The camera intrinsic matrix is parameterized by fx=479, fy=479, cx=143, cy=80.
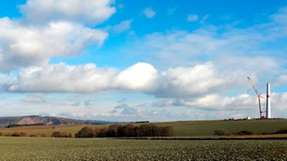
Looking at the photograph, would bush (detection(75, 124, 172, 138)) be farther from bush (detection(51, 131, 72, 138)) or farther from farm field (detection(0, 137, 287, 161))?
farm field (detection(0, 137, 287, 161))

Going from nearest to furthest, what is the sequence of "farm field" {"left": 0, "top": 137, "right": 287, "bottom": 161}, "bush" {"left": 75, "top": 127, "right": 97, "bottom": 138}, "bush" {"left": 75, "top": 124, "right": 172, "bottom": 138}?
1. "farm field" {"left": 0, "top": 137, "right": 287, "bottom": 161}
2. "bush" {"left": 75, "top": 124, "right": 172, "bottom": 138}
3. "bush" {"left": 75, "top": 127, "right": 97, "bottom": 138}

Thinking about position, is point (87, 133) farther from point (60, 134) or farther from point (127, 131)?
point (127, 131)

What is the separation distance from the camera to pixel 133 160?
51.9m

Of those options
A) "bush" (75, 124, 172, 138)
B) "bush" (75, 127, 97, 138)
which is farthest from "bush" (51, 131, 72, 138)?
"bush" (75, 124, 172, 138)

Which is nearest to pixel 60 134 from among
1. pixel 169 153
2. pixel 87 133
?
pixel 87 133

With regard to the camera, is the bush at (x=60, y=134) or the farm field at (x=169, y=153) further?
the bush at (x=60, y=134)

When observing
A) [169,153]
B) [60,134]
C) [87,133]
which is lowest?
[169,153]

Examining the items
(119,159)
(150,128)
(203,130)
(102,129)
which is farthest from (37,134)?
(119,159)

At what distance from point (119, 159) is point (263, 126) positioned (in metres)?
118

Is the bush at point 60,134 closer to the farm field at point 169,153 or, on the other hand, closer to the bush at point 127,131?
the bush at point 127,131

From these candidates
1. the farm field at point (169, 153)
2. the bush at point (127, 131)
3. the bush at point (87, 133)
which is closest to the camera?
the farm field at point (169, 153)

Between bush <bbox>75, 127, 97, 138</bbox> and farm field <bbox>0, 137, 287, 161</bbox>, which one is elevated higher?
bush <bbox>75, 127, 97, 138</bbox>

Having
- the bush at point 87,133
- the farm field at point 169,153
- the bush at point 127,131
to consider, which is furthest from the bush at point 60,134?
the farm field at point 169,153

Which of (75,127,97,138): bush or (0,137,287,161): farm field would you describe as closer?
(0,137,287,161): farm field
